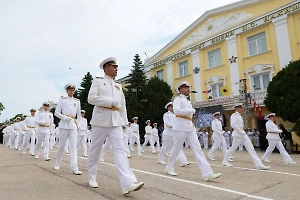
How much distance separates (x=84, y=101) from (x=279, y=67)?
2540cm

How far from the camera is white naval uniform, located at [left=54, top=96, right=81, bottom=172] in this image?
5.90 metres

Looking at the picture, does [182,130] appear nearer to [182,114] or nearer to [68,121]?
[182,114]

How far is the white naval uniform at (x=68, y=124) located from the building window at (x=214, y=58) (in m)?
19.9

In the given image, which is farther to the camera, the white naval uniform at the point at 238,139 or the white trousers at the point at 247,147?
the white naval uniform at the point at 238,139

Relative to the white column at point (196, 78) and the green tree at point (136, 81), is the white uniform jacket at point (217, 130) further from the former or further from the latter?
the green tree at point (136, 81)

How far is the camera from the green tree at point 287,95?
14258mm

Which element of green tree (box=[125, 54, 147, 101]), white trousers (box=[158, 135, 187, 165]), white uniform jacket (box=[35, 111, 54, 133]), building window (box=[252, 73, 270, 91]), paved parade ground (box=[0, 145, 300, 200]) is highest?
green tree (box=[125, 54, 147, 101])

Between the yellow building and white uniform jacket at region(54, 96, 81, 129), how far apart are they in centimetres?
1594

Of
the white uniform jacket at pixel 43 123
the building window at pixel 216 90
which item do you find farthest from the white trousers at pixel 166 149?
the building window at pixel 216 90

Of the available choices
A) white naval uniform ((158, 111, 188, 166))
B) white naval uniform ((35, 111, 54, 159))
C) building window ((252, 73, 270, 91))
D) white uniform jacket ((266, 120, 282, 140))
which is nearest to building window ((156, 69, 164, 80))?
building window ((252, 73, 270, 91))

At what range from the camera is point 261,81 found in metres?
20.6

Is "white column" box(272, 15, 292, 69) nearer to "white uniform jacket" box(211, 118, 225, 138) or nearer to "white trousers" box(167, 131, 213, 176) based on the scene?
"white uniform jacket" box(211, 118, 225, 138)

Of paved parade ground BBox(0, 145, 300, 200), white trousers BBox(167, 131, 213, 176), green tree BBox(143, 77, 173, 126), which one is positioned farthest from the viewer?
green tree BBox(143, 77, 173, 126)

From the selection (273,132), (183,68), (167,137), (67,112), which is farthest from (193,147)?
(183,68)
